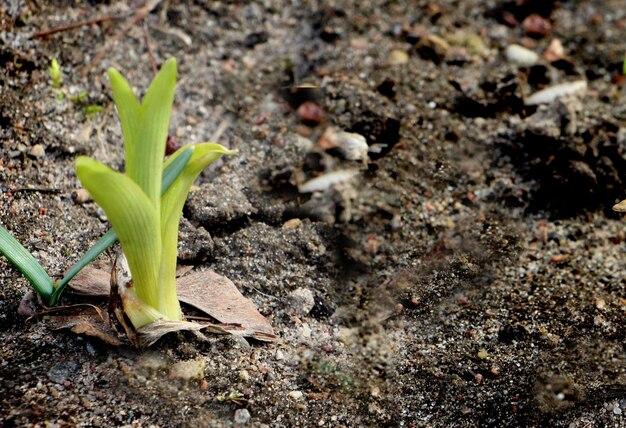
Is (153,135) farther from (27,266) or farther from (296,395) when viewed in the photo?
(296,395)

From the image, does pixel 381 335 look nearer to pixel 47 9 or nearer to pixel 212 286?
pixel 212 286

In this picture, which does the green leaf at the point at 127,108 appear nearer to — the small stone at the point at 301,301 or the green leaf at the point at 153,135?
the green leaf at the point at 153,135

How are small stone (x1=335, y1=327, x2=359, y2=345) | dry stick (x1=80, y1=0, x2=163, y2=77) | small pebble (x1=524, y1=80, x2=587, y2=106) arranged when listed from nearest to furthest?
small stone (x1=335, y1=327, x2=359, y2=345), dry stick (x1=80, y1=0, x2=163, y2=77), small pebble (x1=524, y1=80, x2=587, y2=106)

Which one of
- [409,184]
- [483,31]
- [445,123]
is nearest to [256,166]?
[409,184]

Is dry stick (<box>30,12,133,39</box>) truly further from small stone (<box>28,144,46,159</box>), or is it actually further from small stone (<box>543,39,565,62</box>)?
small stone (<box>543,39,565,62</box>)

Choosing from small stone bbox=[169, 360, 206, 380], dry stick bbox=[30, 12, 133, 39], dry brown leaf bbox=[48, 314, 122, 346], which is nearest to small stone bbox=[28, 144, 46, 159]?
dry stick bbox=[30, 12, 133, 39]

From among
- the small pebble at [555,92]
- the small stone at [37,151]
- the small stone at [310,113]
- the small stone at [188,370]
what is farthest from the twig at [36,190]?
the small pebble at [555,92]

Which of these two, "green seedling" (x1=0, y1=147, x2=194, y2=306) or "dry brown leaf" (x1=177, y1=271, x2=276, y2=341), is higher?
"green seedling" (x1=0, y1=147, x2=194, y2=306)

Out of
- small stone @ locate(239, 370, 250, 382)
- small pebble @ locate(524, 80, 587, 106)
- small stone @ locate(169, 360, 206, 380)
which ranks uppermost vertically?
small stone @ locate(169, 360, 206, 380)
